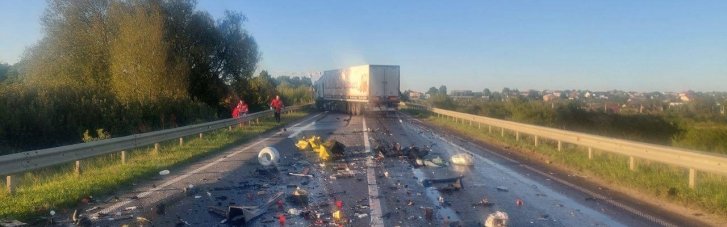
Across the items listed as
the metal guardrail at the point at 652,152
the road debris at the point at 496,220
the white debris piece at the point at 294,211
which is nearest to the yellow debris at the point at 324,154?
the metal guardrail at the point at 652,152

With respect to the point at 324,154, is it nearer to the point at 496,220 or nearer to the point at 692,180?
the point at 692,180

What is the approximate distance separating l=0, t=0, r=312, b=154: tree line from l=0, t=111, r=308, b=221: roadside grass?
24.7ft

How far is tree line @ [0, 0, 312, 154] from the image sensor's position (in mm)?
26656

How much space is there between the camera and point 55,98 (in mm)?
25844

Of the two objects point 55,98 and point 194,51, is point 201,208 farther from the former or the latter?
point 194,51

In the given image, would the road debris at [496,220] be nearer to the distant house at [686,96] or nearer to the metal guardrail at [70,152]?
the metal guardrail at [70,152]

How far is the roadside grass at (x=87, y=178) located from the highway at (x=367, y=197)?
417 mm

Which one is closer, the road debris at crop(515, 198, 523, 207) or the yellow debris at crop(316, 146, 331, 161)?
the road debris at crop(515, 198, 523, 207)

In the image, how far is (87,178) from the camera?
40.8 ft

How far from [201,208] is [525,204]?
183 inches

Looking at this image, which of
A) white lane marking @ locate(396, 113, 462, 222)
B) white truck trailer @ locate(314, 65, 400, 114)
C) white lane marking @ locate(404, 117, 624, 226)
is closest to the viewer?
white lane marking @ locate(396, 113, 462, 222)

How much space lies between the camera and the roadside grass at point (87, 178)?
9.27 meters

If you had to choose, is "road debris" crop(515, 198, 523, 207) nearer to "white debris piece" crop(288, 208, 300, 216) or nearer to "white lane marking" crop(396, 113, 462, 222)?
"white lane marking" crop(396, 113, 462, 222)

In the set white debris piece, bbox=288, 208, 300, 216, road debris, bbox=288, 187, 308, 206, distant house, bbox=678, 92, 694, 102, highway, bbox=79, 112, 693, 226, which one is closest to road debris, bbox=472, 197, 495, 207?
highway, bbox=79, 112, 693, 226
